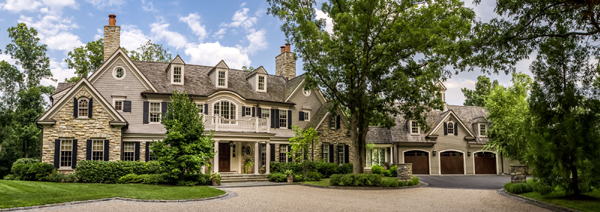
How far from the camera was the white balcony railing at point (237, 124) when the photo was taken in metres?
23.1

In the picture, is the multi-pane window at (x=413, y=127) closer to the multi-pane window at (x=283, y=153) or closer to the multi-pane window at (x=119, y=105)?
the multi-pane window at (x=283, y=153)

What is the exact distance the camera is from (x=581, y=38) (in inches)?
512

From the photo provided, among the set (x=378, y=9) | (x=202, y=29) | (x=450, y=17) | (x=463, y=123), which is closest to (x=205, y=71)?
(x=202, y=29)

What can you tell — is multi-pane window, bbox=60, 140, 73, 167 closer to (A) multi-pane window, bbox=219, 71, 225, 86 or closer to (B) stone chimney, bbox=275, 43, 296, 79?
(A) multi-pane window, bbox=219, 71, 225, 86

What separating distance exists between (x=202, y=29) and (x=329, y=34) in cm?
884

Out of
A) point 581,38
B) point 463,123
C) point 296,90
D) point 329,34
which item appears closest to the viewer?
Answer: point 581,38

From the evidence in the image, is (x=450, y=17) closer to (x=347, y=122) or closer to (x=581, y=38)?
(x=581, y=38)

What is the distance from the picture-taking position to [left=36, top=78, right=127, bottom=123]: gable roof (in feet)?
65.3

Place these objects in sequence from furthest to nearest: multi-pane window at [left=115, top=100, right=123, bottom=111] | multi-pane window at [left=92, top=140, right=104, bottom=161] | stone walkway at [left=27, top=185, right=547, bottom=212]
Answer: multi-pane window at [left=115, top=100, right=123, bottom=111], multi-pane window at [left=92, top=140, right=104, bottom=161], stone walkway at [left=27, top=185, right=547, bottom=212]

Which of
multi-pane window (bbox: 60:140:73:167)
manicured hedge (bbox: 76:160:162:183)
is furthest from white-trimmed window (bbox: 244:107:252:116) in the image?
multi-pane window (bbox: 60:140:73:167)

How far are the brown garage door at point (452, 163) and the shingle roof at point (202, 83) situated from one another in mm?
13598

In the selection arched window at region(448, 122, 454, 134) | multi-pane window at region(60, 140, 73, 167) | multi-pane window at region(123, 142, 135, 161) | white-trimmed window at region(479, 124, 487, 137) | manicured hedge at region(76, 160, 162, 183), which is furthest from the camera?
white-trimmed window at region(479, 124, 487, 137)

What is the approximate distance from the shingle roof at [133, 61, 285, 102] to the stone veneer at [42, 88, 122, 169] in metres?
3.85

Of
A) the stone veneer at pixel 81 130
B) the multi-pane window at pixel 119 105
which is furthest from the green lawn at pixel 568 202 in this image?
the multi-pane window at pixel 119 105
